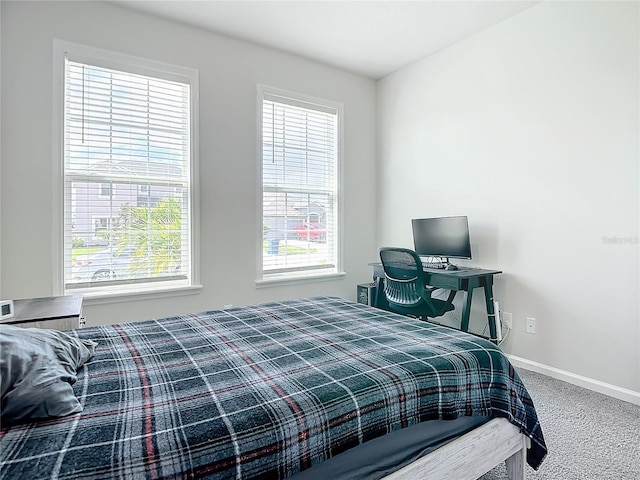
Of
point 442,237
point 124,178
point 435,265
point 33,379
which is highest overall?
point 124,178

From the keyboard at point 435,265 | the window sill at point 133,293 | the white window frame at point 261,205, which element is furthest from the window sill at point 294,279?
the keyboard at point 435,265

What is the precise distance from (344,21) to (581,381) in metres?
3.23

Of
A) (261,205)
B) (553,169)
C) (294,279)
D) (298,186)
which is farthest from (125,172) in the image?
(553,169)

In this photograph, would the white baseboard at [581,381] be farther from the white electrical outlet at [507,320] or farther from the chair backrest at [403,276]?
the chair backrest at [403,276]

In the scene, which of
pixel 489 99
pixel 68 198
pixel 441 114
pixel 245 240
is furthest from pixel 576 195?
pixel 68 198

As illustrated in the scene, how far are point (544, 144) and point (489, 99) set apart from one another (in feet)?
2.10

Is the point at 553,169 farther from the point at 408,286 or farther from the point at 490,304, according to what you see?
the point at 408,286

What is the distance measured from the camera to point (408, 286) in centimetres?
300

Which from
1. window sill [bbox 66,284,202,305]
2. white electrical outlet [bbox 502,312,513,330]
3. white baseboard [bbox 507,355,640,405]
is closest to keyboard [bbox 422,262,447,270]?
white electrical outlet [bbox 502,312,513,330]

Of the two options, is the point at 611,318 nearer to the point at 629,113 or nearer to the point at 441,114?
the point at 629,113

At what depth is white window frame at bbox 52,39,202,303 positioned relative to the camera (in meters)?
2.55

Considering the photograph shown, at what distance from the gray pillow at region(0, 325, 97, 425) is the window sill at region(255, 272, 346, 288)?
2.26 meters

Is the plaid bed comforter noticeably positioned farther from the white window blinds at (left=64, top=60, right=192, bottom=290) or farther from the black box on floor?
the black box on floor

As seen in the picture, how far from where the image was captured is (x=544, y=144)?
274 centimetres
